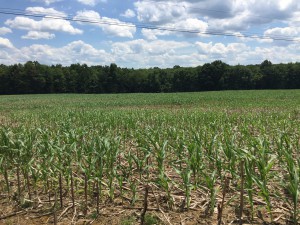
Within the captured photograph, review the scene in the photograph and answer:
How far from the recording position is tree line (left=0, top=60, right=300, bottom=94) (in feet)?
280

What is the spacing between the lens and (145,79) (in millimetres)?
92312

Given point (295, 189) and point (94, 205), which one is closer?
point (295, 189)

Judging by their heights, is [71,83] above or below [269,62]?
below

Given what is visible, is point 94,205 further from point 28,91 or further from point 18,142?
point 28,91

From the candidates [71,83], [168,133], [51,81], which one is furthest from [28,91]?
[168,133]

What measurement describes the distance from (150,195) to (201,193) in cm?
84

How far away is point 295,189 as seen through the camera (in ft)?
11.1

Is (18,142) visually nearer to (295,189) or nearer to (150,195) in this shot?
(150,195)

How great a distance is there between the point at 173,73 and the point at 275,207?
91.4 metres

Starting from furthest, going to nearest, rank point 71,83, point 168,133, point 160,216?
point 71,83 < point 168,133 < point 160,216

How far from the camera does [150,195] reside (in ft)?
15.6

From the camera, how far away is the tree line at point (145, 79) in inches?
3364

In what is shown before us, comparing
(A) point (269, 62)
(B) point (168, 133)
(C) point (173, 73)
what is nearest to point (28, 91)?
(C) point (173, 73)

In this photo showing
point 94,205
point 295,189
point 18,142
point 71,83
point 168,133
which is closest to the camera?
point 295,189
